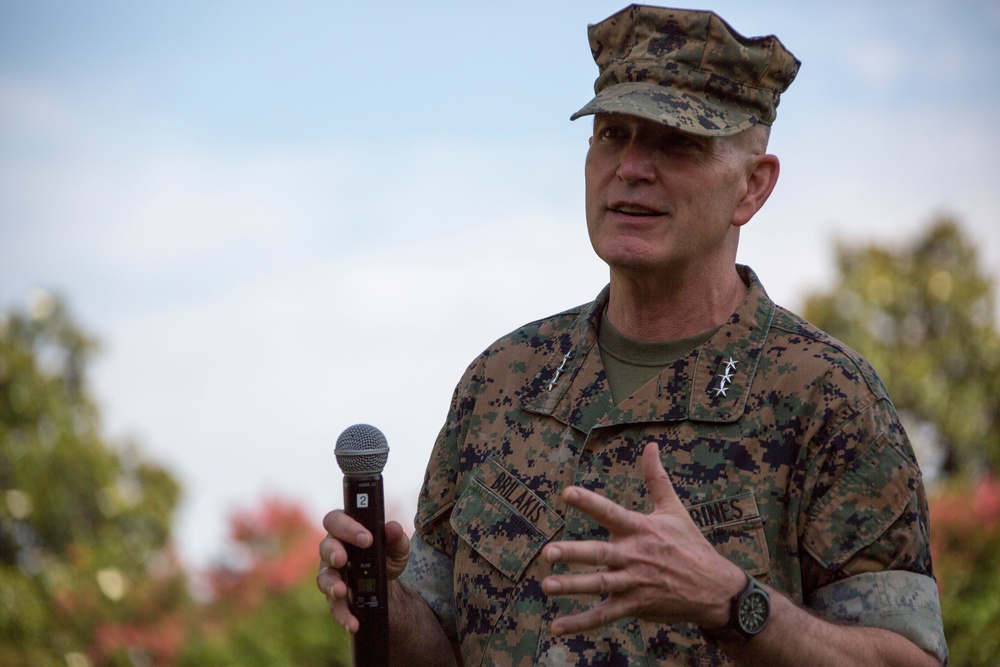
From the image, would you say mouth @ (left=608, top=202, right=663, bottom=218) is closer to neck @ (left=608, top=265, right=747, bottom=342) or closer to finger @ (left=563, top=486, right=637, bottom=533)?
neck @ (left=608, top=265, right=747, bottom=342)

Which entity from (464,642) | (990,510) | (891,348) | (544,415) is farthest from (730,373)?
(891,348)

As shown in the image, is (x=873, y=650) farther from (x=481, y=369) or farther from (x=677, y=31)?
(x=677, y=31)

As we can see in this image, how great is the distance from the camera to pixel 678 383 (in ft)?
10.3

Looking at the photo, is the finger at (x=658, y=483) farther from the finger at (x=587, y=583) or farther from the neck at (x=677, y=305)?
the neck at (x=677, y=305)

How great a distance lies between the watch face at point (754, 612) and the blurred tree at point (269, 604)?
247 inches

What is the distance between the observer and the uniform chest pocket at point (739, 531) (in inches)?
114

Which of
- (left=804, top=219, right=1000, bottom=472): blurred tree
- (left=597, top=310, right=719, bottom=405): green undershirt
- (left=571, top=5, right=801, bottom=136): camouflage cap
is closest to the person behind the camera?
(left=571, top=5, right=801, bottom=136): camouflage cap

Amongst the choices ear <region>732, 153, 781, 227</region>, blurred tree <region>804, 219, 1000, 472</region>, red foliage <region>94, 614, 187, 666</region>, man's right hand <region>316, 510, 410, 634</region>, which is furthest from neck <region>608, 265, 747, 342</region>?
blurred tree <region>804, 219, 1000, 472</region>

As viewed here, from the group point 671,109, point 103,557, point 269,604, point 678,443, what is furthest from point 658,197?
point 103,557

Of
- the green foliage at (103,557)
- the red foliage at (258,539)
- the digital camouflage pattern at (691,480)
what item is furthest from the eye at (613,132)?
the red foliage at (258,539)

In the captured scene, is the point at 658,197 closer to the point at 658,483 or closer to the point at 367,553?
the point at 658,483

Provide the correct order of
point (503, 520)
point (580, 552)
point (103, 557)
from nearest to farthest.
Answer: point (580, 552) → point (503, 520) → point (103, 557)

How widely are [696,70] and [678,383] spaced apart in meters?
0.81

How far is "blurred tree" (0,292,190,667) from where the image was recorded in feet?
56.1
